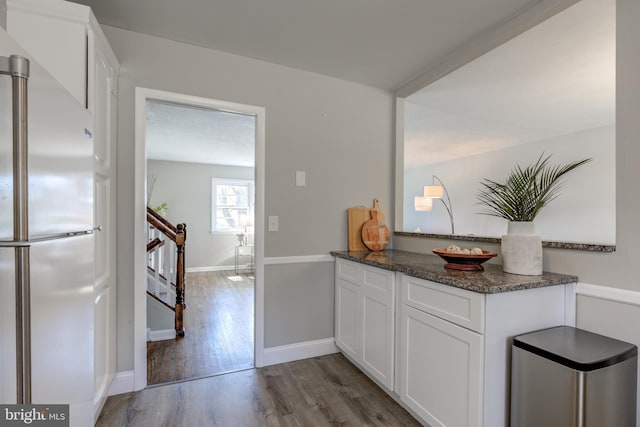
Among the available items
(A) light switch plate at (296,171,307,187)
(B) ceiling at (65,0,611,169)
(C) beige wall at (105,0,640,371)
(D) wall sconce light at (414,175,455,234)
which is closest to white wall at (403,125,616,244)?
(D) wall sconce light at (414,175,455,234)

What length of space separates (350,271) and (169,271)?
2063 mm

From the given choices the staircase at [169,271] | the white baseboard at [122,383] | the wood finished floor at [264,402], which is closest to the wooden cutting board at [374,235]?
the wood finished floor at [264,402]

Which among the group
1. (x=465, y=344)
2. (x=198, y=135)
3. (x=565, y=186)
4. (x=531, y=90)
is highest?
(x=531, y=90)

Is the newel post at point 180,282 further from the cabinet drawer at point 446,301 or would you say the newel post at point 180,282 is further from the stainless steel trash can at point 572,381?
the stainless steel trash can at point 572,381

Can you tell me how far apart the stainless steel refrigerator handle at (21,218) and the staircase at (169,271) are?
7.57ft

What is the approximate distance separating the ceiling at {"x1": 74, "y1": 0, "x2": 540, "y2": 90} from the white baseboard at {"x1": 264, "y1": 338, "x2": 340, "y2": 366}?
2.31 meters

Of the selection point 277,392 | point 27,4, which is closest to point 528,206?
point 277,392

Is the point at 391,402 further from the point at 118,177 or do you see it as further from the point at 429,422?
the point at 118,177

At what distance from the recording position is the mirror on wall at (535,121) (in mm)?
2172

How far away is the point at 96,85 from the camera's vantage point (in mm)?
1587

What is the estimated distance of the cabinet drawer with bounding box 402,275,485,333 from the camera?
4.42 ft

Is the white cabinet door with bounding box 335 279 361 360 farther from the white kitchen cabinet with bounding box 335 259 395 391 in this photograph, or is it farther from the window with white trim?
the window with white trim

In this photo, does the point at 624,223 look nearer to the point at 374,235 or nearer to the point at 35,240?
the point at 374,235

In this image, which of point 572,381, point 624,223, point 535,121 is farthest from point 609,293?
point 535,121
